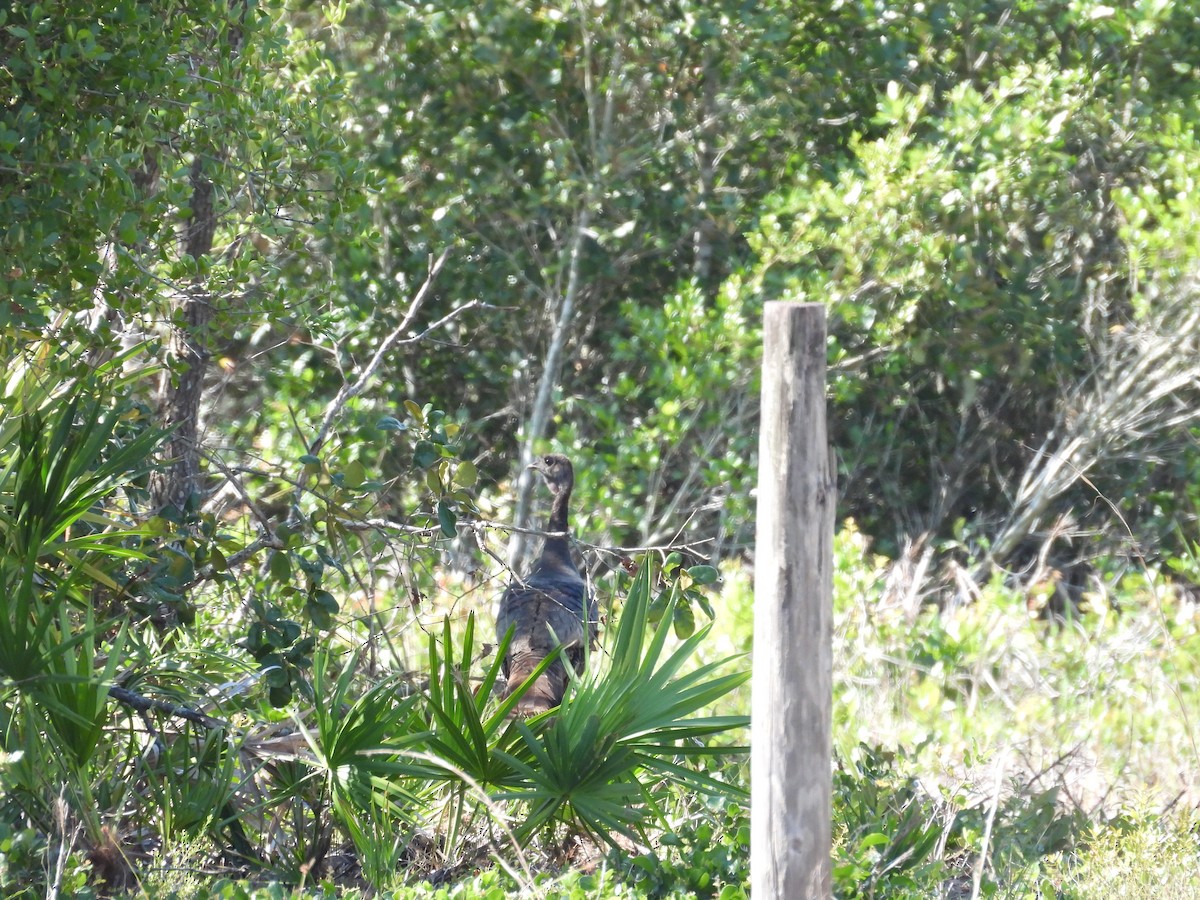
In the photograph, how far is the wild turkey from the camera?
4.64 m

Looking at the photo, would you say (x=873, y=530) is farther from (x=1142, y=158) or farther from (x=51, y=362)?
(x=51, y=362)

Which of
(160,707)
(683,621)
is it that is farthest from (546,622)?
(160,707)

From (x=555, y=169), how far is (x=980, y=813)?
5.33 m

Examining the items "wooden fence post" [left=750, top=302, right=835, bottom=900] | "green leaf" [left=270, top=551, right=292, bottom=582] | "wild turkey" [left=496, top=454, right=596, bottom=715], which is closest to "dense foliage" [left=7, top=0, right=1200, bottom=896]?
"green leaf" [left=270, top=551, right=292, bottom=582]

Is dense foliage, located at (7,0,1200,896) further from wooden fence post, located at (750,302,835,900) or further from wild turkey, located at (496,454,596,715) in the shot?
wooden fence post, located at (750,302,835,900)

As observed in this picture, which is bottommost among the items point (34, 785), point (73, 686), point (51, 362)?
point (34, 785)

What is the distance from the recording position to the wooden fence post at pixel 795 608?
2.93 meters

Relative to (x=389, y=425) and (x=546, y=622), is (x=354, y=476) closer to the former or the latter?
(x=389, y=425)

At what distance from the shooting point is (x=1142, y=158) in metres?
9.20

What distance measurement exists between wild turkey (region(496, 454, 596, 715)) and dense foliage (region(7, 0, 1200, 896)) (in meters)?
0.17

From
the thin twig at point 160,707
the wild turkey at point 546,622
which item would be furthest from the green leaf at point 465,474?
the thin twig at point 160,707

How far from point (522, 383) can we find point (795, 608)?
6.76m

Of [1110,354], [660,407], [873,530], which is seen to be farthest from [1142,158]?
[660,407]

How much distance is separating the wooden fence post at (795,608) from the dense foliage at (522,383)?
865 millimetres
